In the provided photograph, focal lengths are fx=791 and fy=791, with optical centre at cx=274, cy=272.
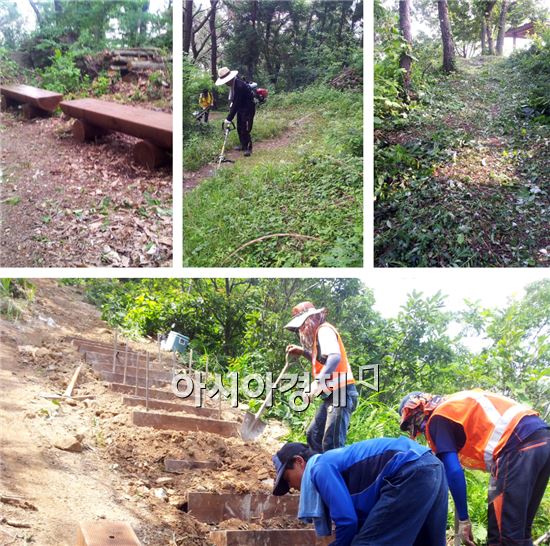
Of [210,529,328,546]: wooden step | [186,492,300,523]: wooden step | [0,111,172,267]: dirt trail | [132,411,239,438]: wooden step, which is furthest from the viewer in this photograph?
[0,111,172,267]: dirt trail

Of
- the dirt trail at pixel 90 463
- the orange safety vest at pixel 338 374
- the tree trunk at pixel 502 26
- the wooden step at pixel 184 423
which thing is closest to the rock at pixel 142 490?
the dirt trail at pixel 90 463

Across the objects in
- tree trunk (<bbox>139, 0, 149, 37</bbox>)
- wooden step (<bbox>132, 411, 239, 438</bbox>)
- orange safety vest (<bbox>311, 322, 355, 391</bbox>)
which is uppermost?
tree trunk (<bbox>139, 0, 149, 37</bbox>)

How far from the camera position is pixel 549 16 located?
267 inches

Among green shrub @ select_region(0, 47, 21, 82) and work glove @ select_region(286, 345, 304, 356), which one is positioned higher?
green shrub @ select_region(0, 47, 21, 82)

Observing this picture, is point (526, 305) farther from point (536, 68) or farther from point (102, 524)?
point (102, 524)

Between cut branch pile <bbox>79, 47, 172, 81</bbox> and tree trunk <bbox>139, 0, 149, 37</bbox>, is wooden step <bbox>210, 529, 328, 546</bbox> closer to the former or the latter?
cut branch pile <bbox>79, 47, 172, 81</bbox>

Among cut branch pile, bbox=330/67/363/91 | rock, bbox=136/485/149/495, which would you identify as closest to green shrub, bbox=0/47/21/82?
cut branch pile, bbox=330/67/363/91

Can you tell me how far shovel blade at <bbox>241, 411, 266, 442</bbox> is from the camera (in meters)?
5.45

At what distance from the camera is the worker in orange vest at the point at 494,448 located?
362cm

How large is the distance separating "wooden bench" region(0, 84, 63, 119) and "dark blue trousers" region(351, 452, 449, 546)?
4.28 metres

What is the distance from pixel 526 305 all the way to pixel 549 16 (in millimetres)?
2485

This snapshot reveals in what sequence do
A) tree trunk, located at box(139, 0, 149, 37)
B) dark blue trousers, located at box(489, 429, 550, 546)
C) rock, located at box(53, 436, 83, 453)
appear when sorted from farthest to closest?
1. tree trunk, located at box(139, 0, 149, 37)
2. rock, located at box(53, 436, 83, 453)
3. dark blue trousers, located at box(489, 429, 550, 546)

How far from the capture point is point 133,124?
19.6 ft

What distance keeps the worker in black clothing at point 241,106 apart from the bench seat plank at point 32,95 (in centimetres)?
131
